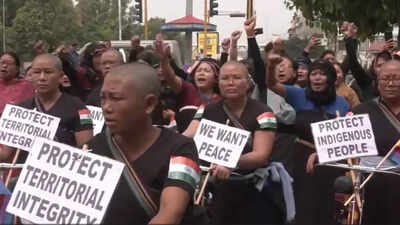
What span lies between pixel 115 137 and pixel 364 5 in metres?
8.98

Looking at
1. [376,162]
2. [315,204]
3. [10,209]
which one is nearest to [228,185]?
[376,162]

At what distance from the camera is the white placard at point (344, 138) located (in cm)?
538

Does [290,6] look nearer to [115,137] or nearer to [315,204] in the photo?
[315,204]

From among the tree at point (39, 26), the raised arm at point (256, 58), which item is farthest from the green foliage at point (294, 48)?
the tree at point (39, 26)

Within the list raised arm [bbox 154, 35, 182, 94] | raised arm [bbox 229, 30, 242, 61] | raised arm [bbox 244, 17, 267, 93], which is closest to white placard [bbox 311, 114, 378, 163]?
raised arm [bbox 244, 17, 267, 93]

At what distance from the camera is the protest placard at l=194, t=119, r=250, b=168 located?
5.20 meters

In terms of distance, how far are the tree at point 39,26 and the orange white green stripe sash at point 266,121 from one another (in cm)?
4222

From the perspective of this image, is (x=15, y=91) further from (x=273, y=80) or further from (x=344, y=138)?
(x=344, y=138)

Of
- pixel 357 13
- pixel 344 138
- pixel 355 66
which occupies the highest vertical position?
pixel 357 13

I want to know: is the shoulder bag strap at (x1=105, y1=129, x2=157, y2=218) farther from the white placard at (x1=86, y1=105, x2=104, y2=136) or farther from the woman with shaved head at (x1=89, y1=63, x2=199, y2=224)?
the white placard at (x1=86, y1=105, x2=104, y2=136)

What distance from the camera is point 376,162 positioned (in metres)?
5.49

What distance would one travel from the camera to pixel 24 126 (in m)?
5.57

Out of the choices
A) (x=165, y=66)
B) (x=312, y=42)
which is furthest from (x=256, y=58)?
(x=312, y=42)

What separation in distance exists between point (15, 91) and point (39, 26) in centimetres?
4624
